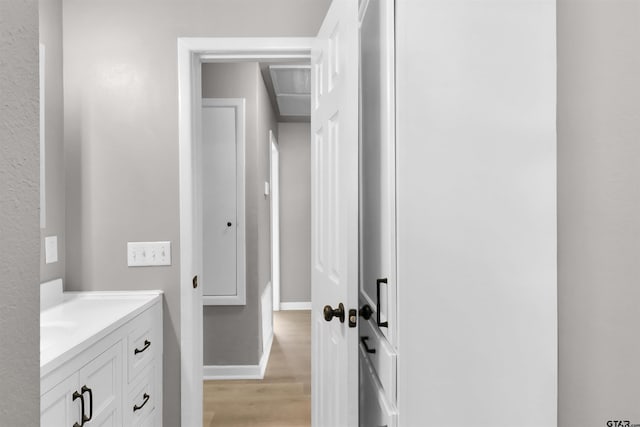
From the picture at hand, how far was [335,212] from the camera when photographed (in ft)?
5.12

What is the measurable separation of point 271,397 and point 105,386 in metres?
1.67

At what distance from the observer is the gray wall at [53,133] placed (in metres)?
1.96

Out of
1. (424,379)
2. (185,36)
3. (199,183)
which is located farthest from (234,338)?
(424,379)

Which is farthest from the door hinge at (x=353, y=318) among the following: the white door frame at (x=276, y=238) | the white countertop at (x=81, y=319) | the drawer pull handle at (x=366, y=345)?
the white door frame at (x=276, y=238)

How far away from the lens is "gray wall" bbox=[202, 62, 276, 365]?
334 centimetres

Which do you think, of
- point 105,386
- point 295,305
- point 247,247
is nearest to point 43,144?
point 105,386

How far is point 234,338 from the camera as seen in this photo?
11.0 feet

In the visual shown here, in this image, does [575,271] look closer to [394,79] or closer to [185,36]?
[394,79]

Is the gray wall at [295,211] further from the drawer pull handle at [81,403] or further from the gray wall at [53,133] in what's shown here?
the drawer pull handle at [81,403]

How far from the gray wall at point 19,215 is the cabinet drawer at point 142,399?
1.43m

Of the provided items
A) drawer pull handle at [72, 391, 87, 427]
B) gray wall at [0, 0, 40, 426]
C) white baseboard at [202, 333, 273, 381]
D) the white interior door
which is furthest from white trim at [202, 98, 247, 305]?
gray wall at [0, 0, 40, 426]

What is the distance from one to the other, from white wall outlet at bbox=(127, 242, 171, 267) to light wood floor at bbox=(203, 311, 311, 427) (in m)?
1.13

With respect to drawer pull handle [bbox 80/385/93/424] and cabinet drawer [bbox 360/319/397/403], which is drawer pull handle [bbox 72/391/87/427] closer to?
drawer pull handle [bbox 80/385/93/424]

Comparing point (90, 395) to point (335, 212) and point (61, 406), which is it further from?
point (335, 212)
